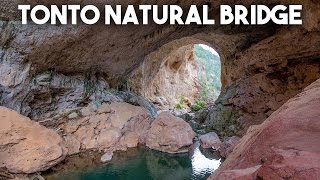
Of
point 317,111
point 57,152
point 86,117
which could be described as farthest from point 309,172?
point 86,117

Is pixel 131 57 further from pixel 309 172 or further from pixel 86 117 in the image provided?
pixel 309 172

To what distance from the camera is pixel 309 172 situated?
2.20 metres

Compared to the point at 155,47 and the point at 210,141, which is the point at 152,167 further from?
the point at 155,47

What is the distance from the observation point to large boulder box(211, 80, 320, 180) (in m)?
2.29

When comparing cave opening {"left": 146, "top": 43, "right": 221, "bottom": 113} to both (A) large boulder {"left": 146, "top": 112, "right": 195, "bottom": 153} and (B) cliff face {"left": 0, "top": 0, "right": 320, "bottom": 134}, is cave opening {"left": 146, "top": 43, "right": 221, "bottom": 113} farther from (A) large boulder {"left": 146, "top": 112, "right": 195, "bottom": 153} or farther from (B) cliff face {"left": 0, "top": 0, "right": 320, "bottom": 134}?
(A) large boulder {"left": 146, "top": 112, "right": 195, "bottom": 153}

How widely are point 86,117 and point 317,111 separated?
22.5 ft

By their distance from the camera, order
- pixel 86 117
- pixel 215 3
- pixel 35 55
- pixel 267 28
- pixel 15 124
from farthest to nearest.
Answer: pixel 267 28
pixel 86 117
pixel 215 3
pixel 35 55
pixel 15 124

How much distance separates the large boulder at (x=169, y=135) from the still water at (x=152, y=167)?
0.23 metres

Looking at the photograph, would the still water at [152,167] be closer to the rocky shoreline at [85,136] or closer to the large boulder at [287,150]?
the rocky shoreline at [85,136]

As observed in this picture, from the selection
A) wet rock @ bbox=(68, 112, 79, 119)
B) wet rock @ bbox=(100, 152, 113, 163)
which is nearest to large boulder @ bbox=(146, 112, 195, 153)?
wet rock @ bbox=(100, 152, 113, 163)

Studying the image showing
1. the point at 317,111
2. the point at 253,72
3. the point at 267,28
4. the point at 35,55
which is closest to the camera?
the point at 317,111

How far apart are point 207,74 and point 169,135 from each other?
1422 centimetres

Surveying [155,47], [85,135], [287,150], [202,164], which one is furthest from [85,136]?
[287,150]

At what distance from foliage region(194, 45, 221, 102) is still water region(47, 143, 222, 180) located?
12.6 meters
